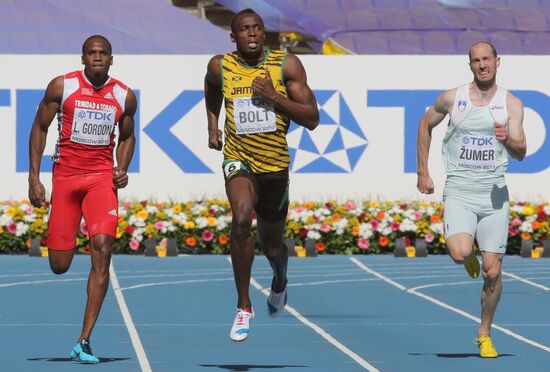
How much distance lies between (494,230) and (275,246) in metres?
1.61

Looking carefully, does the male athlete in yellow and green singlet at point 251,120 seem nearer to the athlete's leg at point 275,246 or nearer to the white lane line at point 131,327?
the athlete's leg at point 275,246

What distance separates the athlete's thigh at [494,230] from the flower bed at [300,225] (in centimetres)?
1111

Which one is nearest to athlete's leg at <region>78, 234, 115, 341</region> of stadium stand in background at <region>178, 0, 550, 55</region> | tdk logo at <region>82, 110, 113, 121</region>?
tdk logo at <region>82, 110, 113, 121</region>

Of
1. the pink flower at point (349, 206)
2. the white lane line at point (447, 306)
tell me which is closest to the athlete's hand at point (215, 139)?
the white lane line at point (447, 306)

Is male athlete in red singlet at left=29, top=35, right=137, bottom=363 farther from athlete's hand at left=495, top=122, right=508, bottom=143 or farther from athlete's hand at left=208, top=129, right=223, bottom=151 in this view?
athlete's hand at left=495, top=122, right=508, bottom=143

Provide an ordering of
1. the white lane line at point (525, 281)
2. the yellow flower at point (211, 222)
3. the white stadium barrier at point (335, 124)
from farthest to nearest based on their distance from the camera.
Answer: the white stadium barrier at point (335, 124) → the yellow flower at point (211, 222) → the white lane line at point (525, 281)

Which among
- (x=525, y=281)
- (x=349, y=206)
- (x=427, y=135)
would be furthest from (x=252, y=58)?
(x=349, y=206)

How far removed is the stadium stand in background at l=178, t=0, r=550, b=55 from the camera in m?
32.1

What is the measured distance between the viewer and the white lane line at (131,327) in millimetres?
11547

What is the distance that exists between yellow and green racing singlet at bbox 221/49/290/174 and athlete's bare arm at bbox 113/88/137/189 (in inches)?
27.2

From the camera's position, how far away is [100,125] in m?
11.9

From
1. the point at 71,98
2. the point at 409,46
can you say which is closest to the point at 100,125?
the point at 71,98

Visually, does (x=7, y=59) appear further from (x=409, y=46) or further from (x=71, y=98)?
(x=71, y=98)

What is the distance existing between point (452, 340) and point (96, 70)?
3.56 m
